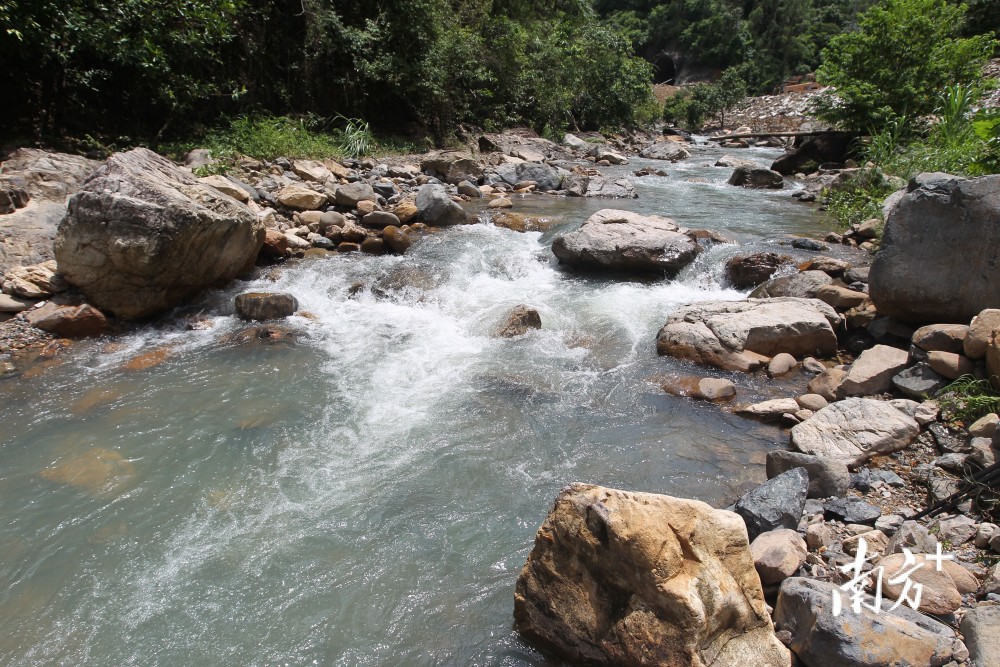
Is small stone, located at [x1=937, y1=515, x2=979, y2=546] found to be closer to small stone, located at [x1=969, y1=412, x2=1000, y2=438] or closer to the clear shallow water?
small stone, located at [x1=969, y1=412, x2=1000, y2=438]

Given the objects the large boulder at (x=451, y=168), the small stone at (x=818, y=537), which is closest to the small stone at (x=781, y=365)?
the small stone at (x=818, y=537)

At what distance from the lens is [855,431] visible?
429cm

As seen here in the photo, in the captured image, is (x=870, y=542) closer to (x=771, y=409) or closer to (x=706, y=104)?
(x=771, y=409)

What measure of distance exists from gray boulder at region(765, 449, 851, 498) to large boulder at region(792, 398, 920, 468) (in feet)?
0.90

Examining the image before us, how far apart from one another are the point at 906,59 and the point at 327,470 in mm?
16258

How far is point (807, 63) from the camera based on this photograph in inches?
1668

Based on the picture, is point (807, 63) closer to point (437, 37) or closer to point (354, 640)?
point (437, 37)

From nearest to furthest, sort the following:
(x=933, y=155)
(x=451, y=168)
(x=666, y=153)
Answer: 1. (x=933, y=155)
2. (x=451, y=168)
3. (x=666, y=153)

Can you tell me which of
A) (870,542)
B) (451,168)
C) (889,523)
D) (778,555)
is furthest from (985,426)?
(451,168)

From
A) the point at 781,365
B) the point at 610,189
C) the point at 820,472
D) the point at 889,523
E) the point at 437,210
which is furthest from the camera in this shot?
the point at 610,189

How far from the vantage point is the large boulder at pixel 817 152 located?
16203 millimetres

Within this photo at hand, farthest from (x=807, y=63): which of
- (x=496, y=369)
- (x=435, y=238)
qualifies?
(x=496, y=369)

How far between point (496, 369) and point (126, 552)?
3.47 metres

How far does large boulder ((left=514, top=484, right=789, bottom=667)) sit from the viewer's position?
2434 mm
